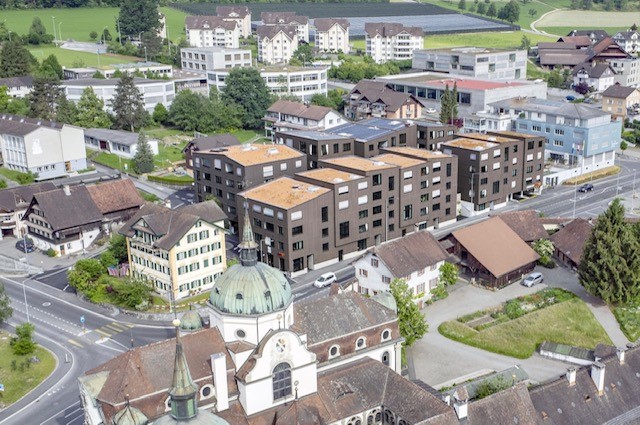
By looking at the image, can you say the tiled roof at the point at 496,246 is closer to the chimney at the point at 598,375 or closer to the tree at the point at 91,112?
the chimney at the point at 598,375

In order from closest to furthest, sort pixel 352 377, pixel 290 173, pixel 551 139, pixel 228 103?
pixel 352 377 → pixel 290 173 → pixel 551 139 → pixel 228 103

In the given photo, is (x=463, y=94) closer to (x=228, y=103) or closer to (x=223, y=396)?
(x=228, y=103)

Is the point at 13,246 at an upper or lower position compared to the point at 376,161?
lower

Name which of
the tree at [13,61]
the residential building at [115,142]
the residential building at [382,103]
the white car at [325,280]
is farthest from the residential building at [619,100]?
the tree at [13,61]

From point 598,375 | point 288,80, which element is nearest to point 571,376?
point 598,375

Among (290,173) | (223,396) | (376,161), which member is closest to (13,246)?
(290,173)

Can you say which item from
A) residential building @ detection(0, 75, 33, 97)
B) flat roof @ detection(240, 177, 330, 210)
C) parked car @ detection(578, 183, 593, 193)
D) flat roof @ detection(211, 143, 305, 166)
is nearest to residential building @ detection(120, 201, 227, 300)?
flat roof @ detection(240, 177, 330, 210)

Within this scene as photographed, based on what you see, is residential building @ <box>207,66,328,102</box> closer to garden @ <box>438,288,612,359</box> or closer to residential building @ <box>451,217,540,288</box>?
residential building @ <box>451,217,540,288</box>
